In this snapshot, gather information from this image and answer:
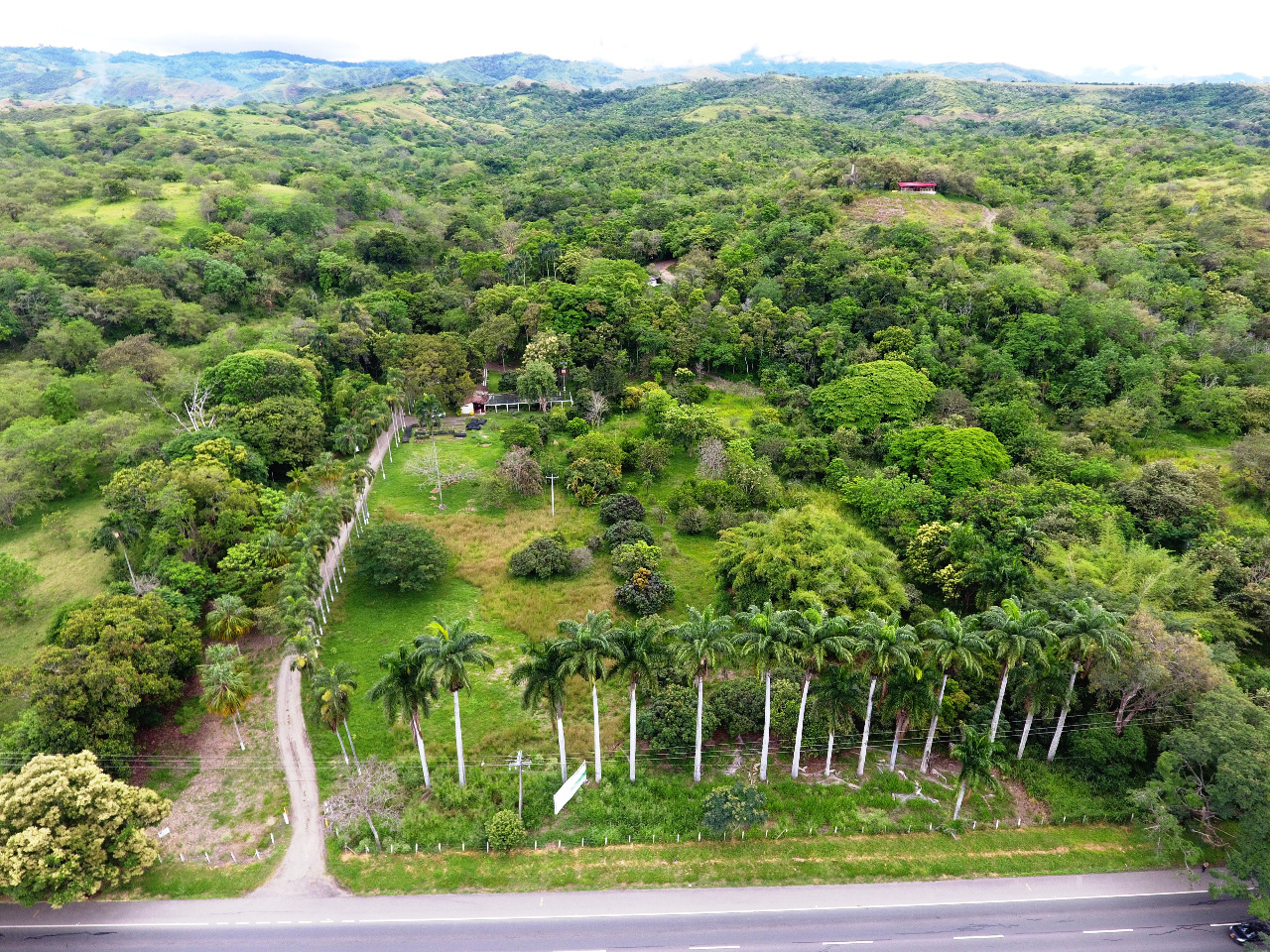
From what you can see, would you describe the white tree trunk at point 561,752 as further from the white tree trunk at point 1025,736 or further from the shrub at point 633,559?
the white tree trunk at point 1025,736

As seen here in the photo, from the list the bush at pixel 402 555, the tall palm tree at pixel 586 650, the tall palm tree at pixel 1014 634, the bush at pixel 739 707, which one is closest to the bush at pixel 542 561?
the bush at pixel 402 555

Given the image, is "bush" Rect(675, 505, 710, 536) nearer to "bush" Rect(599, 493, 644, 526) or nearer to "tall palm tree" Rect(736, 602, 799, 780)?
"bush" Rect(599, 493, 644, 526)

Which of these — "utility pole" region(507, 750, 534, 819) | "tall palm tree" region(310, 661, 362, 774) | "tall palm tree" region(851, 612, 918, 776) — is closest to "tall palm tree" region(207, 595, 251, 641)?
"tall palm tree" region(310, 661, 362, 774)

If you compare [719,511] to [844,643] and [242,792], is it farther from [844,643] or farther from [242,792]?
[242,792]

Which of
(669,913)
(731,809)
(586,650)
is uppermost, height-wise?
(586,650)

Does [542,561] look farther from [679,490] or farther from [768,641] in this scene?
[768,641]

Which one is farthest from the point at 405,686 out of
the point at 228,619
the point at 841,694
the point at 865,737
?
the point at 865,737
